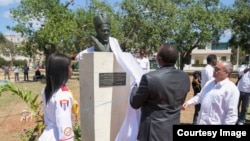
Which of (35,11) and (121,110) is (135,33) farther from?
(121,110)

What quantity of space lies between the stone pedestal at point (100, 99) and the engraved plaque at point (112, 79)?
0.02m

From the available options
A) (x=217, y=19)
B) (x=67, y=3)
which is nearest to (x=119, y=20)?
(x=67, y=3)

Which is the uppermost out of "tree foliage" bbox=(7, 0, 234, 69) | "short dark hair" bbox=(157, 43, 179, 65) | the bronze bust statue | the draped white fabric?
"tree foliage" bbox=(7, 0, 234, 69)

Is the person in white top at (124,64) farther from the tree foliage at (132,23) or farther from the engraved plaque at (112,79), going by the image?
the tree foliage at (132,23)

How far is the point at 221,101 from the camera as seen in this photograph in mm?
3717

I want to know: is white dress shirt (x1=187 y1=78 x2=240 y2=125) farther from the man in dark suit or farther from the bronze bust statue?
the bronze bust statue

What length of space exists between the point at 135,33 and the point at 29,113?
90.7ft

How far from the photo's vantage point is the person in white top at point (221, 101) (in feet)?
12.0

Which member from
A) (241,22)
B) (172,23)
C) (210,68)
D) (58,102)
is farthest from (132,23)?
(58,102)

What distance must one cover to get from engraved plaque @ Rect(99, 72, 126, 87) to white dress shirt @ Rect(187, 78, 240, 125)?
1482mm

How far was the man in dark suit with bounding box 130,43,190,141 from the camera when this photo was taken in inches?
114

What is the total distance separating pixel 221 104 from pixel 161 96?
1130 millimetres

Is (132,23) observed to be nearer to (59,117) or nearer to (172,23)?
(172,23)

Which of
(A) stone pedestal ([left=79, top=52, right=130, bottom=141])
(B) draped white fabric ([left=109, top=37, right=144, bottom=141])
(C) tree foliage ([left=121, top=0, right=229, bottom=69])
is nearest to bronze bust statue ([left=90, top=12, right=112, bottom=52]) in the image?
(A) stone pedestal ([left=79, top=52, right=130, bottom=141])
